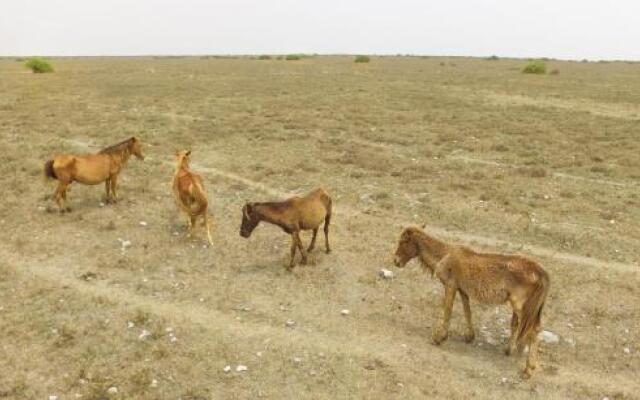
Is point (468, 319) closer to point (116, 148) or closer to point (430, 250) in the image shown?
point (430, 250)

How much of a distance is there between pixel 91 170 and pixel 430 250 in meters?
8.12

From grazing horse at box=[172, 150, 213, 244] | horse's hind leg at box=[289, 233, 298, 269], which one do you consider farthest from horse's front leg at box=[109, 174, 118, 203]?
horse's hind leg at box=[289, 233, 298, 269]

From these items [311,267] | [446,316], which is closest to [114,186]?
[311,267]

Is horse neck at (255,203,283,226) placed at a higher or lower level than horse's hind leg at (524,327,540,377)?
higher

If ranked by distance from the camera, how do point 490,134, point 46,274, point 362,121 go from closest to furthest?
point 46,274 < point 490,134 < point 362,121

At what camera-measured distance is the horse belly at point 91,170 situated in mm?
12750

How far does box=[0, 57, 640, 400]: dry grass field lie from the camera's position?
774 cm

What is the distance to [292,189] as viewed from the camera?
1583cm

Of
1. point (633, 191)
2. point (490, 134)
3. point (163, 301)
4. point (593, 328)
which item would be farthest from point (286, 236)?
point (490, 134)

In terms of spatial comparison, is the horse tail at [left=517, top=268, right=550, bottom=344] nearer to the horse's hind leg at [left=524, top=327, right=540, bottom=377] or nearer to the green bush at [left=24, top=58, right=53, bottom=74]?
the horse's hind leg at [left=524, top=327, right=540, bottom=377]

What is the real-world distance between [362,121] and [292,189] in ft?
36.1

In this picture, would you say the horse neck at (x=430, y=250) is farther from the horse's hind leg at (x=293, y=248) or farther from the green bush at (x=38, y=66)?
the green bush at (x=38, y=66)

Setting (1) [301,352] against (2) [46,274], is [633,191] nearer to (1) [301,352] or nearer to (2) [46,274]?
(1) [301,352]

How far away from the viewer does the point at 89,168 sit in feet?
42.3
